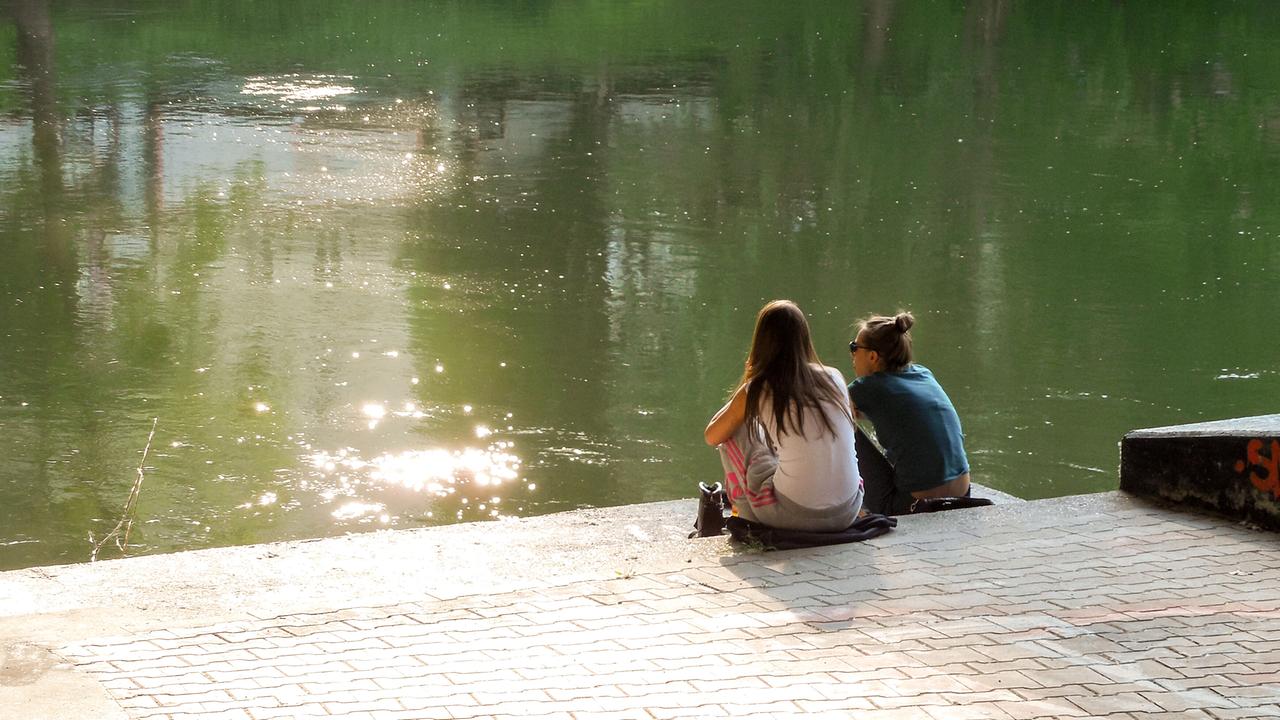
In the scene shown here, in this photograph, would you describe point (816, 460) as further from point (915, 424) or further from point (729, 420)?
point (915, 424)

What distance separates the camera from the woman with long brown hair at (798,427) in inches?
233

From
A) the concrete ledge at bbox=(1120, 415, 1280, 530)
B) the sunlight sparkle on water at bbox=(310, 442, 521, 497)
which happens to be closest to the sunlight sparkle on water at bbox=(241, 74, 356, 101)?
the sunlight sparkle on water at bbox=(310, 442, 521, 497)

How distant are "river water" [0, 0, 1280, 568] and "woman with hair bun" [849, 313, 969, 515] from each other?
191 centimetres

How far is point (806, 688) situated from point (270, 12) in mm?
33172

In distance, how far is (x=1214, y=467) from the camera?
6.41 metres

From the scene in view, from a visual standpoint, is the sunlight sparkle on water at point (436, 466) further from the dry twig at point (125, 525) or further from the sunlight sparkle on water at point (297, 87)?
the sunlight sparkle on water at point (297, 87)

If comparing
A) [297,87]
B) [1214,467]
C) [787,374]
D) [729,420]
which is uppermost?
[297,87]

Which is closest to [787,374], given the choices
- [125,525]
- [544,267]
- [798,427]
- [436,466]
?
[798,427]

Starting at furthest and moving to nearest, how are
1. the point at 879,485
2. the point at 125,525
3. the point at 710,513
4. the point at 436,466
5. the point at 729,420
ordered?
the point at 436,466, the point at 125,525, the point at 879,485, the point at 710,513, the point at 729,420

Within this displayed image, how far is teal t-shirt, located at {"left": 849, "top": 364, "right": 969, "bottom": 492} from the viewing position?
6.59 metres

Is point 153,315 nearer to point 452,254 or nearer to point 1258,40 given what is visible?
point 452,254

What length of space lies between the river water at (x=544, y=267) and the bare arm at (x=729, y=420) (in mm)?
2031

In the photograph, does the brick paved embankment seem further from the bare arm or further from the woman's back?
the bare arm

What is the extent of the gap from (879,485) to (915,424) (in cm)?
39
